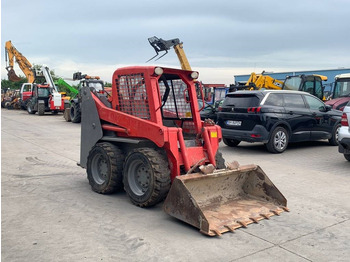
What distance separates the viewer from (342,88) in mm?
16125

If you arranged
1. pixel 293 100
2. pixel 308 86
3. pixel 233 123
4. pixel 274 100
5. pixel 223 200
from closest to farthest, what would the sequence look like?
1. pixel 223 200
2. pixel 274 100
3. pixel 233 123
4. pixel 293 100
5. pixel 308 86

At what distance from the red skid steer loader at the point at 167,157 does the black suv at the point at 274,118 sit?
4199 millimetres

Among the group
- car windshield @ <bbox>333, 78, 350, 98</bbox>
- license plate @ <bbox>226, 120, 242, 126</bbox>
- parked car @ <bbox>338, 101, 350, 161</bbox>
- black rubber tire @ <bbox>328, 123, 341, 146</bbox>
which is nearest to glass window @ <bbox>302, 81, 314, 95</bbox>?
car windshield @ <bbox>333, 78, 350, 98</bbox>

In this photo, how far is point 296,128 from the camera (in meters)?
10.8

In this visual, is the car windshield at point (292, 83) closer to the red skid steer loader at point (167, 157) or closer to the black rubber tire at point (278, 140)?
the black rubber tire at point (278, 140)

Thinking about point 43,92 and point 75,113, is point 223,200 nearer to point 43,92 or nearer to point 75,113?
point 75,113

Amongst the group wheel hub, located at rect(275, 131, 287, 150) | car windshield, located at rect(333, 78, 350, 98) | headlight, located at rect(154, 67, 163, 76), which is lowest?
wheel hub, located at rect(275, 131, 287, 150)

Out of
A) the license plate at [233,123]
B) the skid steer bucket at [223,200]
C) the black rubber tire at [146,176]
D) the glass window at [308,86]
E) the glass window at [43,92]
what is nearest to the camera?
the skid steer bucket at [223,200]

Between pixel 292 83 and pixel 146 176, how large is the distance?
1430 cm

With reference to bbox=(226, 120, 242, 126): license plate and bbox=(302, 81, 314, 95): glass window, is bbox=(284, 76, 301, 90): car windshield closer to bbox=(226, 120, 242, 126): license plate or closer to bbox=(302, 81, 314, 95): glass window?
bbox=(302, 81, 314, 95): glass window

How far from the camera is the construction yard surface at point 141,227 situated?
4035mm

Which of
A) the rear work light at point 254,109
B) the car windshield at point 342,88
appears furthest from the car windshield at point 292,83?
the rear work light at point 254,109

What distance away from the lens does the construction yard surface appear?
4035 mm

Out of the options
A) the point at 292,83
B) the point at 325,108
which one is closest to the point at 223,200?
the point at 325,108
